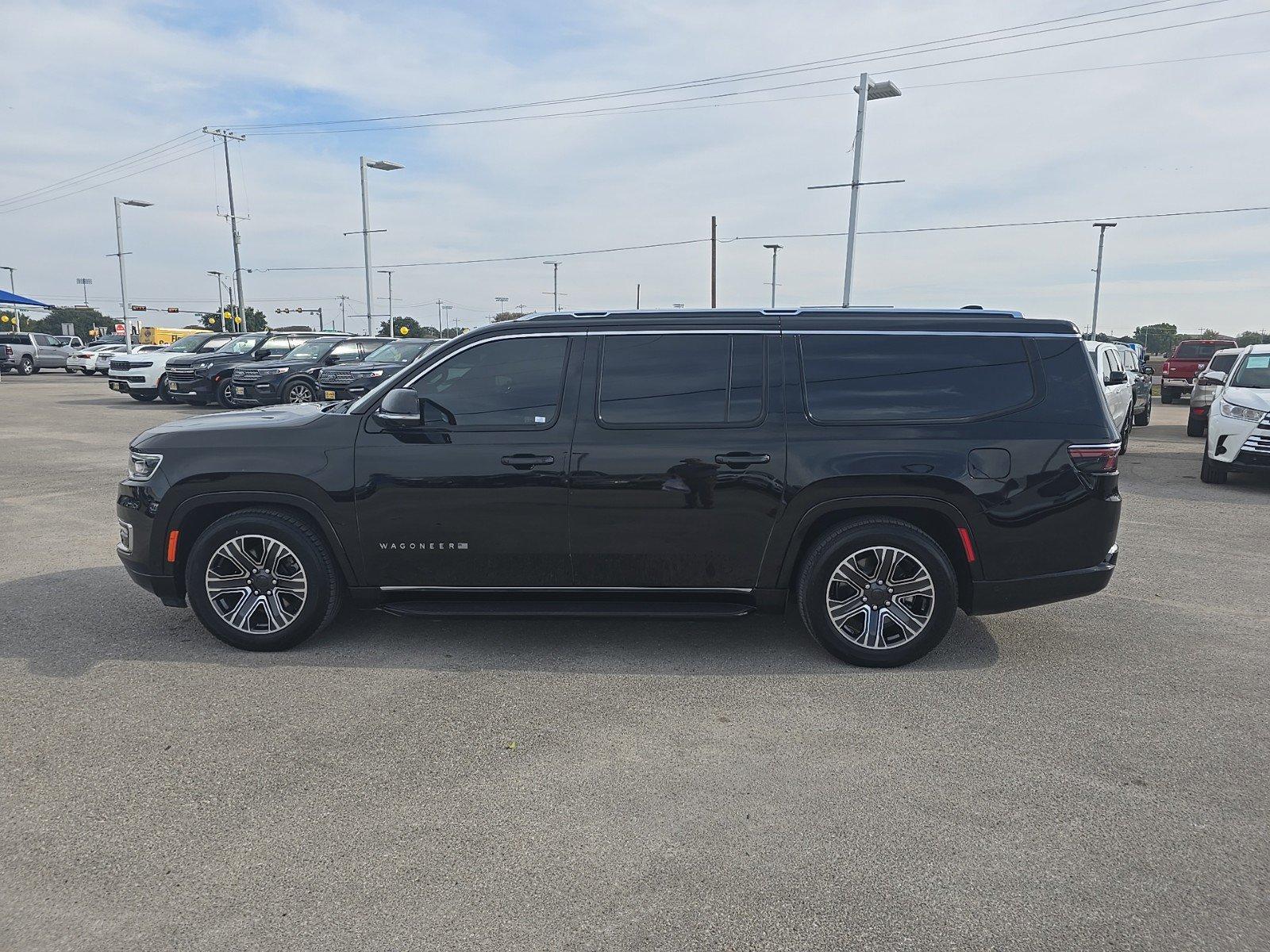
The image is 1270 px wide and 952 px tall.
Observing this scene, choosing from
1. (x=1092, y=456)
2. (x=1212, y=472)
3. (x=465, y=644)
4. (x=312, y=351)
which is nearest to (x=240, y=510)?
(x=465, y=644)

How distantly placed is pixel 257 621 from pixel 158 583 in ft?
1.96

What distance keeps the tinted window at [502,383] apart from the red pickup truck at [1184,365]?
27084 mm

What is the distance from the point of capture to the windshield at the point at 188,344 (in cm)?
2459

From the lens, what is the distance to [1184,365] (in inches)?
1074

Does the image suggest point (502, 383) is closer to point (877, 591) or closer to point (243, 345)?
point (877, 591)

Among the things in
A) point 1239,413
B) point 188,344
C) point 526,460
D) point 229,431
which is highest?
point 188,344

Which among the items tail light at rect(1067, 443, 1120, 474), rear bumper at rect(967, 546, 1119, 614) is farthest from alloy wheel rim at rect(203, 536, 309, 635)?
tail light at rect(1067, 443, 1120, 474)

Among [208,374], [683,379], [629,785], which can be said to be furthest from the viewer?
[208,374]

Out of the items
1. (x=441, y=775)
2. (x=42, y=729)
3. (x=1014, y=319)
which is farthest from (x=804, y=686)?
(x=42, y=729)

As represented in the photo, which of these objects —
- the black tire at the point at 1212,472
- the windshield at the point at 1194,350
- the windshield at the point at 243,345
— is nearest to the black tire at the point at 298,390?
the windshield at the point at 243,345

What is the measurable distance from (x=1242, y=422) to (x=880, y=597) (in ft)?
26.9

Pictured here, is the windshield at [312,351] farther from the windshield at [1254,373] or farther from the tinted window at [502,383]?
→ the windshield at [1254,373]

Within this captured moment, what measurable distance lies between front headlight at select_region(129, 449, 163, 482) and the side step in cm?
149

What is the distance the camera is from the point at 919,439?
190 inches
